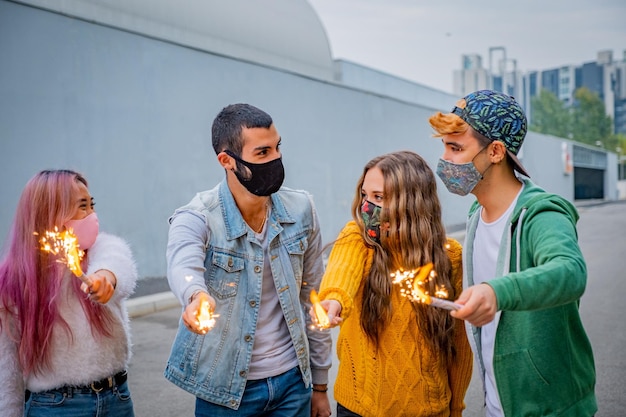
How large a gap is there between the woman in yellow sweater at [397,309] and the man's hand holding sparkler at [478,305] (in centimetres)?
92

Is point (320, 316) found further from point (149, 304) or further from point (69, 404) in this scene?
point (149, 304)

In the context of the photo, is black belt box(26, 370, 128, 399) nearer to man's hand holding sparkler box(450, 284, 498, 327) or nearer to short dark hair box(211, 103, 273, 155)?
short dark hair box(211, 103, 273, 155)

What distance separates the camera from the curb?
10.4m

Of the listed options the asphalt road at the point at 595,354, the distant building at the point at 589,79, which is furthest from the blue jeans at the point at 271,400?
the distant building at the point at 589,79

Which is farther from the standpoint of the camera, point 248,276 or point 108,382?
point 108,382

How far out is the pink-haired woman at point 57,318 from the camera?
9.27 feet

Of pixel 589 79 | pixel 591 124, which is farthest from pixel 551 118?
pixel 589 79

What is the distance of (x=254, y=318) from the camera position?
2.80 metres

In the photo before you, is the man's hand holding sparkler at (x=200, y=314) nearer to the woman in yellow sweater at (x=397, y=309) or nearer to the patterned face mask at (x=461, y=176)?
the woman in yellow sweater at (x=397, y=309)

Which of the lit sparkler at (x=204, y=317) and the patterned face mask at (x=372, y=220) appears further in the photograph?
the patterned face mask at (x=372, y=220)

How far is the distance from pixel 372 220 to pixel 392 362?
647 millimetres

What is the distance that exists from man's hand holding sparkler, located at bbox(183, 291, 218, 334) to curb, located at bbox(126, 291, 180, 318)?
8.39 metres

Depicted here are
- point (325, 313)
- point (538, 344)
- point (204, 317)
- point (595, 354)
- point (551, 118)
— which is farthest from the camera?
point (551, 118)

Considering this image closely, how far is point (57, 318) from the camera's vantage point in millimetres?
2855
